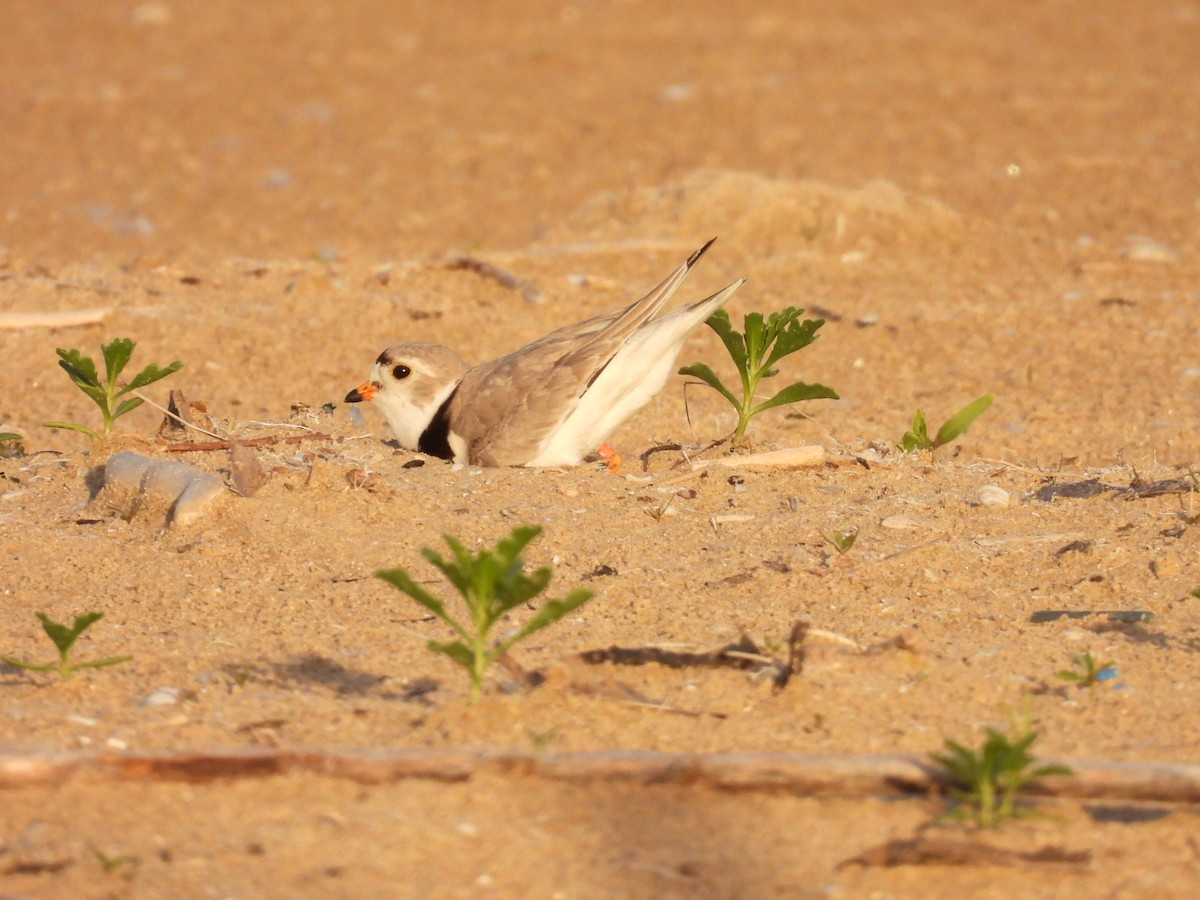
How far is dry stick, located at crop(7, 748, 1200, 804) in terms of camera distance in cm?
292

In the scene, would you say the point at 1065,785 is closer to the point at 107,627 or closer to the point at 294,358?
the point at 107,627

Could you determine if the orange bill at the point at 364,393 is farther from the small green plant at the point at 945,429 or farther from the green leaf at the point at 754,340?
the small green plant at the point at 945,429

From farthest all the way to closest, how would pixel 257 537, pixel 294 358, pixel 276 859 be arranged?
pixel 294 358
pixel 257 537
pixel 276 859

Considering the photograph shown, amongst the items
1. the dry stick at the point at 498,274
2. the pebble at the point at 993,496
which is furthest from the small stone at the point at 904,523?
the dry stick at the point at 498,274

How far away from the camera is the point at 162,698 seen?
11.1 feet

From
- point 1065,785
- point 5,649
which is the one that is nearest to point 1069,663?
point 1065,785

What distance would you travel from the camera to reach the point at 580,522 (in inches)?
183

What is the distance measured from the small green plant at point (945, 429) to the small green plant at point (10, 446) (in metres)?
3.21

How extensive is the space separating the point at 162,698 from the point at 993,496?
8.77 feet

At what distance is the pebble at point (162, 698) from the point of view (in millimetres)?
3367

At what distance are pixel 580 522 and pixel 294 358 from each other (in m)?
2.99

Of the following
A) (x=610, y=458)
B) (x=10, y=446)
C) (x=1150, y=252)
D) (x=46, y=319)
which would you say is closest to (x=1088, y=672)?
(x=610, y=458)

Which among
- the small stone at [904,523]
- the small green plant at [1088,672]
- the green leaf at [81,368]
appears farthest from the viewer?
the green leaf at [81,368]

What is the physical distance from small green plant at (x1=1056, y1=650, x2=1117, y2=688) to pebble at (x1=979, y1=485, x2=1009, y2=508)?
116cm
